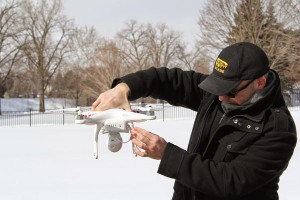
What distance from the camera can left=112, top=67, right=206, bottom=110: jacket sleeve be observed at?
6.97 ft

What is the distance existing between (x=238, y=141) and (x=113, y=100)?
2.02 feet

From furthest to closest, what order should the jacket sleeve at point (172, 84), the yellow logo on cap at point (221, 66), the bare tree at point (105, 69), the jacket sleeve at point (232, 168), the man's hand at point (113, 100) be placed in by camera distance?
the bare tree at point (105, 69) < the jacket sleeve at point (172, 84) < the man's hand at point (113, 100) < the yellow logo on cap at point (221, 66) < the jacket sleeve at point (232, 168)

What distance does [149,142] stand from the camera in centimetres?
157

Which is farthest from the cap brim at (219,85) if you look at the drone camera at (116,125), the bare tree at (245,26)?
the bare tree at (245,26)

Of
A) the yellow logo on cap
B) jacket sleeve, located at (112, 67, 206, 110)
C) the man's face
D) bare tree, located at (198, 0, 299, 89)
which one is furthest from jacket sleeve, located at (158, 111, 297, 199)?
bare tree, located at (198, 0, 299, 89)

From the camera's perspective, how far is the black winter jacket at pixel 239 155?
1.55 meters

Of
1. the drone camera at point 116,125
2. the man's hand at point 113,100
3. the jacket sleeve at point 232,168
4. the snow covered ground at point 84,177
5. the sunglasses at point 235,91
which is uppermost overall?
the sunglasses at point 235,91

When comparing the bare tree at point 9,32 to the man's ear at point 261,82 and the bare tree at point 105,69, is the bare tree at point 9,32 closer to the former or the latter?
the bare tree at point 105,69

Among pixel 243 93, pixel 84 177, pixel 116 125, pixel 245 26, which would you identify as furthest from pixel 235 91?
pixel 245 26

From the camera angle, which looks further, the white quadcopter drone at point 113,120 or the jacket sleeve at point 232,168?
the white quadcopter drone at point 113,120

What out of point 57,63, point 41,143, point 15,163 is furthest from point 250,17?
point 15,163

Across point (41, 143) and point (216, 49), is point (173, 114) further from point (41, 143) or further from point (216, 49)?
point (41, 143)

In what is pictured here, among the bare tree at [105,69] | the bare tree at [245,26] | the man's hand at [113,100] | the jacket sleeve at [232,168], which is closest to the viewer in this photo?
the jacket sleeve at [232,168]

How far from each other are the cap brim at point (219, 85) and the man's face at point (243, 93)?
0.03 m
